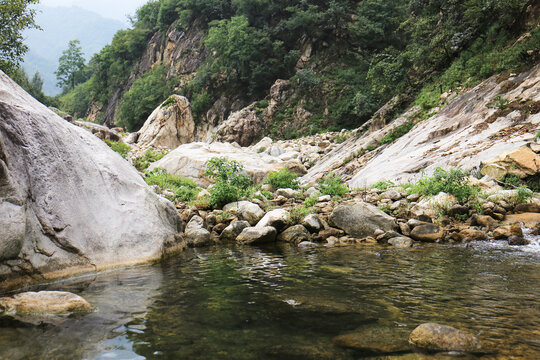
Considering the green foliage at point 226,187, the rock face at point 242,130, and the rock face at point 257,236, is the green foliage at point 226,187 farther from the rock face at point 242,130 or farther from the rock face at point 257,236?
the rock face at point 242,130

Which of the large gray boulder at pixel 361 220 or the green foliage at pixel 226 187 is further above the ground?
the green foliage at pixel 226 187

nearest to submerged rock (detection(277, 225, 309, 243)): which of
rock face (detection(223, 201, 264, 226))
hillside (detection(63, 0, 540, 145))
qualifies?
rock face (detection(223, 201, 264, 226))

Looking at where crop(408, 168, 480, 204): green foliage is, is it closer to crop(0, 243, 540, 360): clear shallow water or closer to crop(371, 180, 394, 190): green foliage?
crop(371, 180, 394, 190): green foliage

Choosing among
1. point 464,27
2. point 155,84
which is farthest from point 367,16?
point 155,84

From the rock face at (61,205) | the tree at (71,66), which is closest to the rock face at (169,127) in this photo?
the rock face at (61,205)

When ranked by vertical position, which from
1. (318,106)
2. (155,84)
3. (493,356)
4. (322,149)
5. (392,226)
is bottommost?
(493,356)

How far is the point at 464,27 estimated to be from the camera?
70.6 ft

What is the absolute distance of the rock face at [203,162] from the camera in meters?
18.0

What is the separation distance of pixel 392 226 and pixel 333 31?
120 feet

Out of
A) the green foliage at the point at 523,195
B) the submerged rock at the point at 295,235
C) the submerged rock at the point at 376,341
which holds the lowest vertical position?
the submerged rock at the point at 376,341

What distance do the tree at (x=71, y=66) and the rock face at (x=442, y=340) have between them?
9322 centimetres

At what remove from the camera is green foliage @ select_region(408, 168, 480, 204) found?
1020cm

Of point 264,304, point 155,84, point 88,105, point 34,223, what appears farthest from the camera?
point 88,105

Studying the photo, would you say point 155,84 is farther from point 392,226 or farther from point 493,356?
point 493,356
